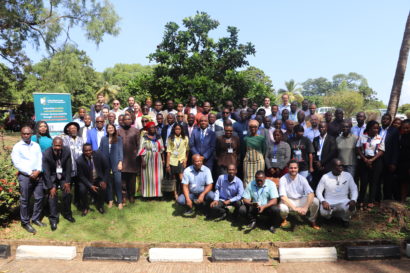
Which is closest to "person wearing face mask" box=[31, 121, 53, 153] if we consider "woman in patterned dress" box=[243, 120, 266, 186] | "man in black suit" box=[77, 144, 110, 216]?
"man in black suit" box=[77, 144, 110, 216]

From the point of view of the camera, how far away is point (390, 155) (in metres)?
6.22

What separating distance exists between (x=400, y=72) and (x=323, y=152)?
5.55 meters

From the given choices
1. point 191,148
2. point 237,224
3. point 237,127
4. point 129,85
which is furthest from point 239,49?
point 237,224

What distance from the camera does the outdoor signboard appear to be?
9023 mm

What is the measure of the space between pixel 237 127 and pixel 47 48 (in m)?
14.4

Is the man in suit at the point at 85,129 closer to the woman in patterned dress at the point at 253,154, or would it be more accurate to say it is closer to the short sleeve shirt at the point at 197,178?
the short sleeve shirt at the point at 197,178

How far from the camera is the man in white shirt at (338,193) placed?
5664mm

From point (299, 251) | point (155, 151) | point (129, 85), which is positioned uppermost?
point (129, 85)

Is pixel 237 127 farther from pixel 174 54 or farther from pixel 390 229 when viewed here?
pixel 174 54

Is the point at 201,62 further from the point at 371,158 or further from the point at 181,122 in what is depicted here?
the point at 371,158

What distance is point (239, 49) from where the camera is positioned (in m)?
12.4

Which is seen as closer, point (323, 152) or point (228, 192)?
point (228, 192)

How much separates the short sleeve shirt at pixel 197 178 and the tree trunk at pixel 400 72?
23.0ft

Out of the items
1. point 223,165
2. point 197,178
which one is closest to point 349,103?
point 223,165
